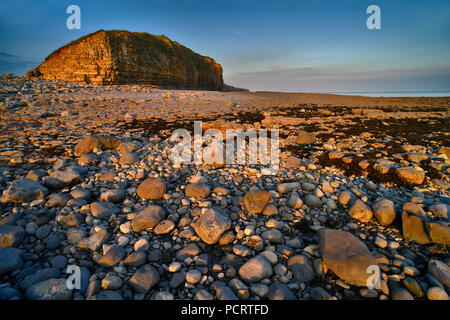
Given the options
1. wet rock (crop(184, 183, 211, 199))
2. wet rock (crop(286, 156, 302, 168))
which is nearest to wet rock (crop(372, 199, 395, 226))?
wet rock (crop(286, 156, 302, 168))

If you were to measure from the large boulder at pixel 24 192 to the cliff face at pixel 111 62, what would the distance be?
24.2 metres

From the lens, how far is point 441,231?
6.60 feet

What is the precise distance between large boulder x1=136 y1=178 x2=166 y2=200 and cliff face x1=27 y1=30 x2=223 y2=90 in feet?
81.7

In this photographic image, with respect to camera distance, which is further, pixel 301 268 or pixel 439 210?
pixel 439 210

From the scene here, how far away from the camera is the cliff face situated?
885 inches

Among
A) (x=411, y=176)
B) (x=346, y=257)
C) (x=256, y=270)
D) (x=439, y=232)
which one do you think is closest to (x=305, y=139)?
(x=411, y=176)

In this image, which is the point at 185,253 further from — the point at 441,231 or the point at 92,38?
the point at 92,38

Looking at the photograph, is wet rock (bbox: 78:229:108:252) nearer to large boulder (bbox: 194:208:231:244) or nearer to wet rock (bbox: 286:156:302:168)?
A: large boulder (bbox: 194:208:231:244)

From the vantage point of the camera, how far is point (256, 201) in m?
2.68

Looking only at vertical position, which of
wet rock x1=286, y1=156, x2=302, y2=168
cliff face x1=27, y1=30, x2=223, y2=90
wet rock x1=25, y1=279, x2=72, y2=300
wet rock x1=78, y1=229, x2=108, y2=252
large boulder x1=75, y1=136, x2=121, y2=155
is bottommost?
wet rock x1=25, y1=279, x2=72, y2=300

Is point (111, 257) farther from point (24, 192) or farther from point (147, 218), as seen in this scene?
point (24, 192)

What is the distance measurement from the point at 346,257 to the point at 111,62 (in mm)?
29130
